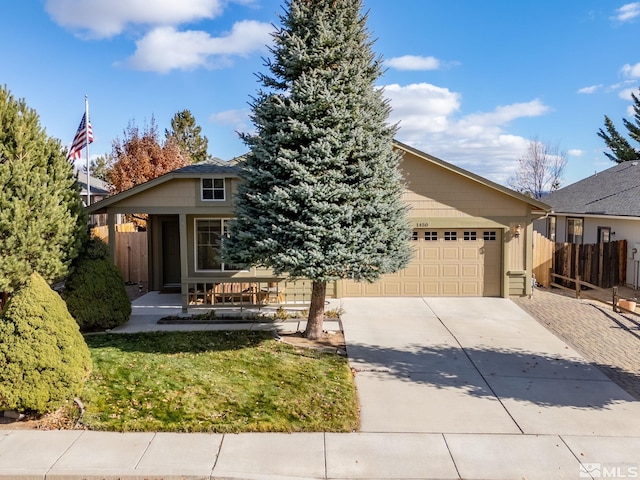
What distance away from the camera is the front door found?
50.1ft

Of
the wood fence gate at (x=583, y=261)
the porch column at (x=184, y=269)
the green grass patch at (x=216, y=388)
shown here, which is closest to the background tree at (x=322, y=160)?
the green grass patch at (x=216, y=388)

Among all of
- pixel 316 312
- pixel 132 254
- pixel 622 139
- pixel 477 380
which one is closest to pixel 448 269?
pixel 316 312

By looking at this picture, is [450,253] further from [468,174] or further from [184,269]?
[184,269]

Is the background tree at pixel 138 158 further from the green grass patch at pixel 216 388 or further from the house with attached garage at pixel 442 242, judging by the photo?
the green grass patch at pixel 216 388

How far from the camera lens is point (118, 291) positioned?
10.7 meters

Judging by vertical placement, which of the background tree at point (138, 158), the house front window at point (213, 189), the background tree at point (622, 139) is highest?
the background tree at point (622, 139)

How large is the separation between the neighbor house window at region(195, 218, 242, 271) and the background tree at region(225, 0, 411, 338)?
500 centimetres

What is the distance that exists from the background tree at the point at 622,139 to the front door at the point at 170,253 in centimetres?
3488

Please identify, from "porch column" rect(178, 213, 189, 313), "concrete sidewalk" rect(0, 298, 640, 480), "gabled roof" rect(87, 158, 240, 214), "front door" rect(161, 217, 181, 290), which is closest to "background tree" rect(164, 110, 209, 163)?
"front door" rect(161, 217, 181, 290)

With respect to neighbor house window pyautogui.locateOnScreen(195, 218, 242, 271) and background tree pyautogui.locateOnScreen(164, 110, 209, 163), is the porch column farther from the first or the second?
background tree pyautogui.locateOnScreen(164, 110, 209, 163)

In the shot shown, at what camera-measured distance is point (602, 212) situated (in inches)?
679

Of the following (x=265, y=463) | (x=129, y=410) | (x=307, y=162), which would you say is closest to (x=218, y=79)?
(x=307, y=162)

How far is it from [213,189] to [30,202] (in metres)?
4.83

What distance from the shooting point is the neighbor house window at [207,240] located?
13.7m
